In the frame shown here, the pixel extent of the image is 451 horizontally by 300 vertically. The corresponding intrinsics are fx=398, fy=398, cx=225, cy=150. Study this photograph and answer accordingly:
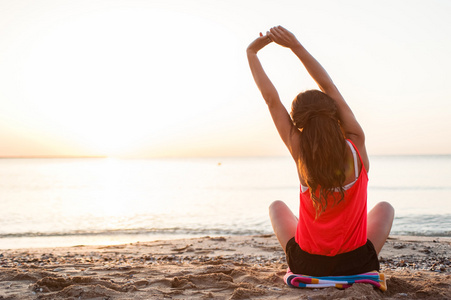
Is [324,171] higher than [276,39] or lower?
lower

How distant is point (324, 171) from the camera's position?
10.4 feet

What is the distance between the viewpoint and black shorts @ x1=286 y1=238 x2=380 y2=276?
3.49m

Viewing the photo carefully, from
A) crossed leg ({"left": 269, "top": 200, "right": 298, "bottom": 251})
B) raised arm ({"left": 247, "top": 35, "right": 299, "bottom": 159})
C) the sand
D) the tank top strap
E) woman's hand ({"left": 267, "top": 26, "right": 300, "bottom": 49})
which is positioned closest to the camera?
the tank top strap

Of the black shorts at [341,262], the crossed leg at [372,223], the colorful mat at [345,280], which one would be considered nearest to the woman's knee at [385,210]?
the crossed leg at [372,223]

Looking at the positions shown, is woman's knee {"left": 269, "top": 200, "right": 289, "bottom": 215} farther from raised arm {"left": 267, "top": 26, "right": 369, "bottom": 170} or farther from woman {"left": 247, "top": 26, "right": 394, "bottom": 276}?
raised arm {"left": 267, "top": 26, "right": 369, "bottom": 170}

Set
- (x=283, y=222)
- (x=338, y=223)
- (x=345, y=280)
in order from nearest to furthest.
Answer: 1. (x=338, y=223)
2. (x=345, y=280)
3. (x=283, y=222)

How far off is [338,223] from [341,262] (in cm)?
39

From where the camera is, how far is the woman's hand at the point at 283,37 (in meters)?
3.49

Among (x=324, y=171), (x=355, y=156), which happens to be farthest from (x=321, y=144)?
(x=355, y=156)

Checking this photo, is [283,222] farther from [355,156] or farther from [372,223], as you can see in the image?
[355,156]

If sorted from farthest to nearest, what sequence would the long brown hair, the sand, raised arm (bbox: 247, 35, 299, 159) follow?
the sand → raised arm (bbox: 247, 35, 299, 159) → the long brown hair

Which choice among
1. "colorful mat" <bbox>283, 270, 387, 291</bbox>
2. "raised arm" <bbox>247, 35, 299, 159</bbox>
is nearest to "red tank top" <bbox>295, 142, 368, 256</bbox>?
"colorful mat" <bbox>283, 270, 387, 291</bbox>

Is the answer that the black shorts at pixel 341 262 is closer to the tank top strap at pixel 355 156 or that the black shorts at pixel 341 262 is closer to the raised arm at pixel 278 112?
the tank top strap at pixel 355 156

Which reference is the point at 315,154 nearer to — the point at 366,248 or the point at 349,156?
the point at 349,156
